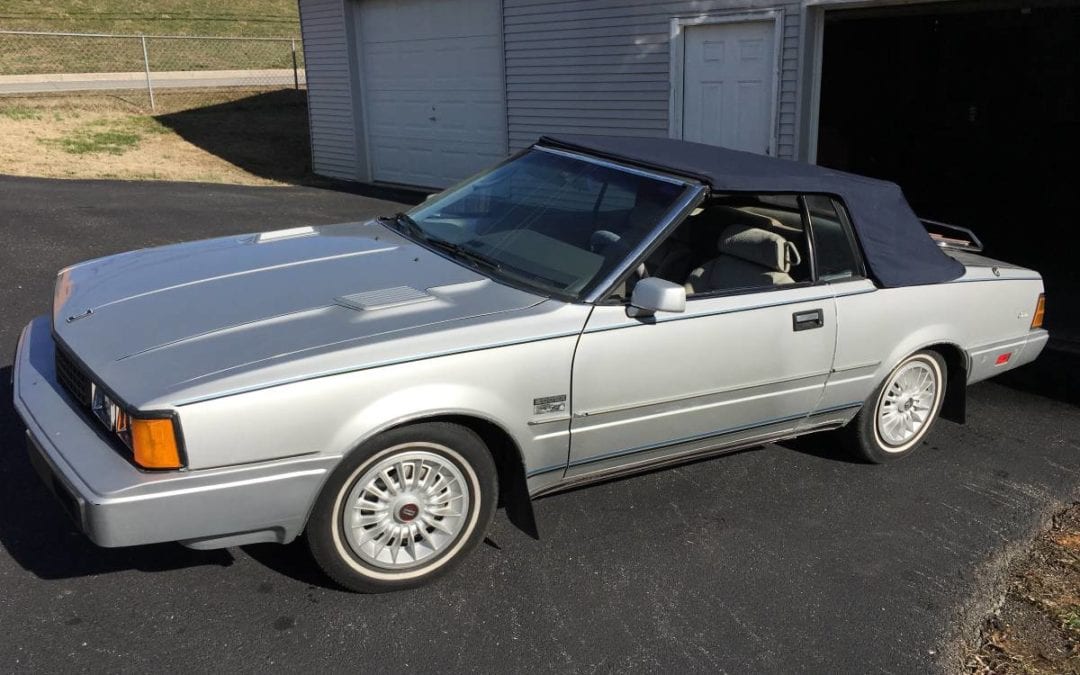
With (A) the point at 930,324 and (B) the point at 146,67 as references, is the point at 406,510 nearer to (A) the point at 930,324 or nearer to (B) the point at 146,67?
(A) the point at 930,324

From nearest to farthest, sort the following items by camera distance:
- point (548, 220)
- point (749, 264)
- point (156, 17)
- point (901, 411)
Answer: point (548, 220) < point (749, 264) < point (901, 411) < point (156, 17)

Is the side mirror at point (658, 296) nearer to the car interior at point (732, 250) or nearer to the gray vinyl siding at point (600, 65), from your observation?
the car interior at point (732, 250)

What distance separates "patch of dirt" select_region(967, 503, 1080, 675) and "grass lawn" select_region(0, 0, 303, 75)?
1052 inches

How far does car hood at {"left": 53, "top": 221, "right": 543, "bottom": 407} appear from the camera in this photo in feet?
9.99

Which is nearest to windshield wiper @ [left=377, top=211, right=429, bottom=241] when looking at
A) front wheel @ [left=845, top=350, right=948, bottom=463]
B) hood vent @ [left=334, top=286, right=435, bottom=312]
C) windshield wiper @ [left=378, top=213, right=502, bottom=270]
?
windshield wiper @ [left=378, top=213, right=502, bottom=270]

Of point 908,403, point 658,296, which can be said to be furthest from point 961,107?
point 658,296

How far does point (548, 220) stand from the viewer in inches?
164

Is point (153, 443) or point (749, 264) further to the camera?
point (749, 264)

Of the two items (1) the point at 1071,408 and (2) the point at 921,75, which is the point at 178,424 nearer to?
(1) the point at 1071,408

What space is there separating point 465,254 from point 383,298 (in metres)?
A: 0.64

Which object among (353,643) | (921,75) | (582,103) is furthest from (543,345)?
(921,75)

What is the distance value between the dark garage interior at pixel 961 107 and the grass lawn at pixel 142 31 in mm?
19032

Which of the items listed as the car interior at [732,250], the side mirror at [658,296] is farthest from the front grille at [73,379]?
the car interior at [732,250]

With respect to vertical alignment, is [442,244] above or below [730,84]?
below
